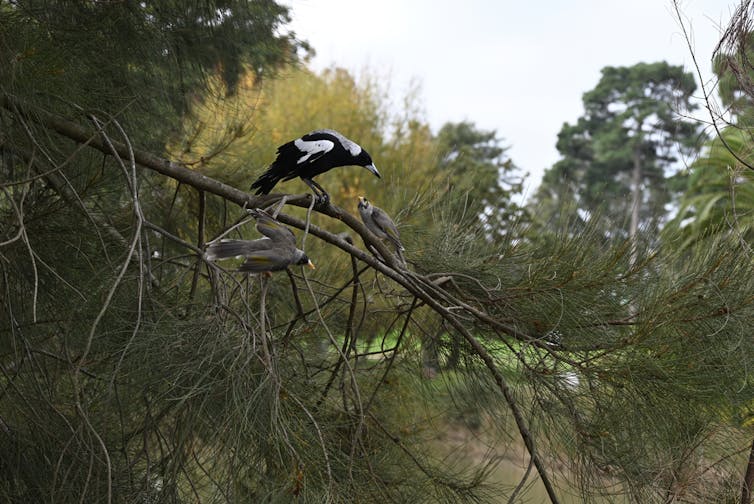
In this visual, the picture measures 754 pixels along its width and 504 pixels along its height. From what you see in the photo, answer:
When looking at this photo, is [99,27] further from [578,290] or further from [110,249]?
[578,290]

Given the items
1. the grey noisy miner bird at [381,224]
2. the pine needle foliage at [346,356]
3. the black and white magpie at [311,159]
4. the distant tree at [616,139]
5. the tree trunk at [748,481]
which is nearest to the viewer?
the pine needle foliage at [346,356]

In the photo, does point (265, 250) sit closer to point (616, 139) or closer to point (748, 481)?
point (748, 481)

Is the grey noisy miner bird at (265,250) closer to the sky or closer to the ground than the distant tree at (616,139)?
closer to the ground

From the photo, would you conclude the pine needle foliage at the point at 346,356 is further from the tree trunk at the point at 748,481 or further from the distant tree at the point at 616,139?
the distant tree at the point at 616,139

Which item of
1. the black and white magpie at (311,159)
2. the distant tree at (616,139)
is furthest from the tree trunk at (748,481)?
the distant tree at (616,139)

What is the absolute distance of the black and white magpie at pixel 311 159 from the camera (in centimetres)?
187

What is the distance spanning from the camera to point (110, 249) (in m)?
2.04

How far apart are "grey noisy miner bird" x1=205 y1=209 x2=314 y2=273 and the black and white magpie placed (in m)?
0.47

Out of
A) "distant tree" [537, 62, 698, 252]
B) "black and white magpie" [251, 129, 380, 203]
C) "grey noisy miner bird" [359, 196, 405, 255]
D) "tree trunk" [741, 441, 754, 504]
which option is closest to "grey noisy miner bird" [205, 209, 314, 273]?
"black and white magpie" [251, 129, 380, 203]

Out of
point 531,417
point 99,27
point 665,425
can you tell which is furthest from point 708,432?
point 99,27

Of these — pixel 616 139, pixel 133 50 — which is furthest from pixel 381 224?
pixel 616 139

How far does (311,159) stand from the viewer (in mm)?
1911

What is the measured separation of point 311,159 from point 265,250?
0.65 metres

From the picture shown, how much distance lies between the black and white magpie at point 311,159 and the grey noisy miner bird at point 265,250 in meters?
0.47
